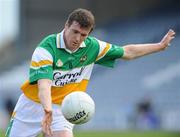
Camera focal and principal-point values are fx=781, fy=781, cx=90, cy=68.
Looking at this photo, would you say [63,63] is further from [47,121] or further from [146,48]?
[146,48]

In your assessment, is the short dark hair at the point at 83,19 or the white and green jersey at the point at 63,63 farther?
the white and green jersey at the point at 63,63

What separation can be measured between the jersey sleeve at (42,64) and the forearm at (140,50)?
1172 mm

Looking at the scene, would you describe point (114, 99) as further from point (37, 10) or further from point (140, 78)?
point (37, 10)

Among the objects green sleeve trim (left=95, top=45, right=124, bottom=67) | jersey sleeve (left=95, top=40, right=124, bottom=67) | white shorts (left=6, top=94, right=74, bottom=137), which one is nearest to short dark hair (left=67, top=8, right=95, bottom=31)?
jersey sleeve (left=95, top=40, right=124, bottom=67)

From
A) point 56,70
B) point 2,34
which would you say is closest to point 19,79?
point 2,34

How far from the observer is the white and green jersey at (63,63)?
29.2 ft

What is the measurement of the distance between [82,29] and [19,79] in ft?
62.5

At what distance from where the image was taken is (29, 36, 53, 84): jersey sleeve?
346 inches

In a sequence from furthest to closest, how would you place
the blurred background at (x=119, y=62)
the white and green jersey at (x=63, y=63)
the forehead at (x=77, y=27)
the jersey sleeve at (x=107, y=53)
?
the blurred background at (x=119, y=62) < the jersey sleeve at (x=107, y=53) < the white and green jersey at (x=63, y=63) < the forehead at (x=77, y=27)

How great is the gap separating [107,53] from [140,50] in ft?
1.53

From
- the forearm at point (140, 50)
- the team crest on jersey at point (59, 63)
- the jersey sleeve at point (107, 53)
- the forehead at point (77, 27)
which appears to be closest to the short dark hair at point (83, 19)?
the forehead at point (77, 27)

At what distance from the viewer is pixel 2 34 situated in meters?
32.7

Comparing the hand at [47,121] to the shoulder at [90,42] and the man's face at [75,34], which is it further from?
the shoulder at [90,42]

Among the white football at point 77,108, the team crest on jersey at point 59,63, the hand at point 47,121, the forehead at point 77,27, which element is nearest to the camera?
the hand at point 47,121
